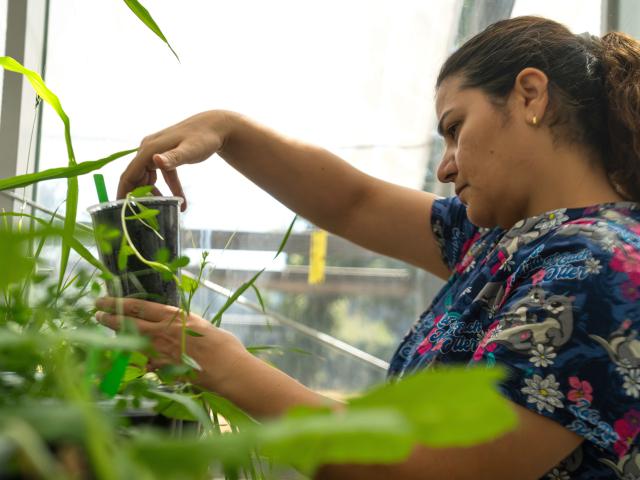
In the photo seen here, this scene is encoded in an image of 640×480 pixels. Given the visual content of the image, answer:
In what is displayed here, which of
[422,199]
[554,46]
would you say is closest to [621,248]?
[554,46]

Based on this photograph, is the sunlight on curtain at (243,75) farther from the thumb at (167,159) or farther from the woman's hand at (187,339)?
the woman's hand at (187,339)

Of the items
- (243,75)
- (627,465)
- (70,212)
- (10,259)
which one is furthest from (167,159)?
(243,75)

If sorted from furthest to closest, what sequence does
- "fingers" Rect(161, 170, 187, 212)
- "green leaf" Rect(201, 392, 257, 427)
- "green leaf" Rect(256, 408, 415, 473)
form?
A: "fingers" Rect(161, 170, 187, 212) < "green leaf" Rect(201, 392, 257, 427) < "green leaf" Rect(256, 408, 415, 473)

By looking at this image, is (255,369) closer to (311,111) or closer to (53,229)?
(53,229)

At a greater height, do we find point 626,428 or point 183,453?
point 183,453

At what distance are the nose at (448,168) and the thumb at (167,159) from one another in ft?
1.20

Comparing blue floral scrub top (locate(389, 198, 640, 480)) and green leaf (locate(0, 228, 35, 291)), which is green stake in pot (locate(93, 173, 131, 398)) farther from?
blue floral scrub top (locate(389, 198, 640, 480))

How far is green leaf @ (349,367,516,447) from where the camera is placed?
0.15 m

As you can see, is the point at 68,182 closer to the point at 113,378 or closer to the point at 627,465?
the point at 113,378

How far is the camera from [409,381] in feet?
0.53

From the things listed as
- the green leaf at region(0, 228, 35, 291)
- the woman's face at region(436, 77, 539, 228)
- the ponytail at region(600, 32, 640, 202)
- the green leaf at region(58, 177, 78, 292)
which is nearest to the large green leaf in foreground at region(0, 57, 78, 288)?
the green leaf at region(58, 177, 78, 292)

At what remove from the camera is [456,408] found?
15cm

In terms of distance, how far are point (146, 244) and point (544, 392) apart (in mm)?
401

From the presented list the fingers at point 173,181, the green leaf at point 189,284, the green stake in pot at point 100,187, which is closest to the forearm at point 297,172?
the fingers at point 173,181
